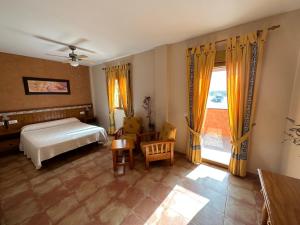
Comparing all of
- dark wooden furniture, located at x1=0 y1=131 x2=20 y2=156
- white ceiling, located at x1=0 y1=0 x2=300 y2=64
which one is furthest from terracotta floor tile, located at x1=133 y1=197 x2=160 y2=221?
dark wooden furniture, located at x1=0 y1=131 x2=20 y2=156

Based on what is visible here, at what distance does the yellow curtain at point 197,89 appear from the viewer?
239 centimetres

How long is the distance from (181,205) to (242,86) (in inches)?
80.3

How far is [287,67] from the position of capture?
6.05ft

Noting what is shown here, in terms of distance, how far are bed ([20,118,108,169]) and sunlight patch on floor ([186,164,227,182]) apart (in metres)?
2.50

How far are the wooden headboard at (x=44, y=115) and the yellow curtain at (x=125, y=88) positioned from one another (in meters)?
1.82

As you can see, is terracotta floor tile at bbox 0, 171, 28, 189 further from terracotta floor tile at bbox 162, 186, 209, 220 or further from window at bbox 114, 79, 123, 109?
window at bbox 114, 79, 123, 109

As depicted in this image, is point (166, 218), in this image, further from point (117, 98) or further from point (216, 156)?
point (117, 98)

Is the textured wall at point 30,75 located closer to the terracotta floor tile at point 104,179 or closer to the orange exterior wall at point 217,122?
the terracotta floor tile at point 104,179

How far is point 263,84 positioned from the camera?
2.03 metres

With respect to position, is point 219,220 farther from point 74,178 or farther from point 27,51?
point 27,51

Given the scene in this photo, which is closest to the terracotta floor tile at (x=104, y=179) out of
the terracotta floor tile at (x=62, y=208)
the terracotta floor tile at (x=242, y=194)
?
the terracotta floor tile at (x=62, y=208)

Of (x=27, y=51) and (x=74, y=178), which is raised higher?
(x=27, y=51)

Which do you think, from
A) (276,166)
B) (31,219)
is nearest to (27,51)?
(31,219)

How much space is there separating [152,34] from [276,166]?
309 cm
